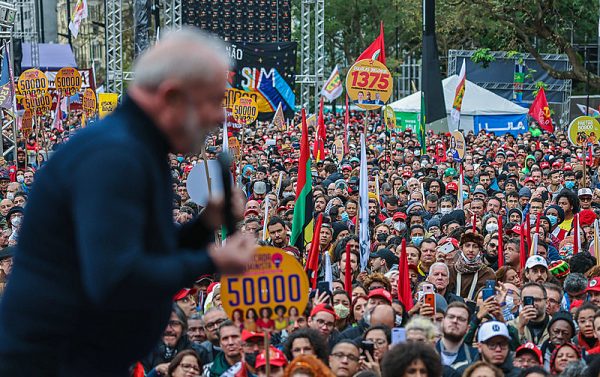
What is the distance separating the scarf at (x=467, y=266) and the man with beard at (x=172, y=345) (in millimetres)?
3436

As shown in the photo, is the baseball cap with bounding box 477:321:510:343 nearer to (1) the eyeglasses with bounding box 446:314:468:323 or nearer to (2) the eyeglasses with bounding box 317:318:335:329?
(1) the eyeglasses with bounding box 446:314:468:323

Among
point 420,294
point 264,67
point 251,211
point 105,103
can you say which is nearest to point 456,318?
point 420,294

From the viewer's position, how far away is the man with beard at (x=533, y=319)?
838 cm

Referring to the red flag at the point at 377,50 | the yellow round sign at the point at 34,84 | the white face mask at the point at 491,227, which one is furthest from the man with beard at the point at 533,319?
the yellow round sign at the point at 34,84

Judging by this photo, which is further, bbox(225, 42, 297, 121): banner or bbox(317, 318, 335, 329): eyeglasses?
bbox(225, 42, 297, 121): banner

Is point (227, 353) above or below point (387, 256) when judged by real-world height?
→ above

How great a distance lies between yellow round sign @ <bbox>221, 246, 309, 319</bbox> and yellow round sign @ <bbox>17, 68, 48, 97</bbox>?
1845cm

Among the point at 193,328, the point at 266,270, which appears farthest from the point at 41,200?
the point at 193,328

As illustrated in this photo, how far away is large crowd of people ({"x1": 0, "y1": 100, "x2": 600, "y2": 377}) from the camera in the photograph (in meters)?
6.88

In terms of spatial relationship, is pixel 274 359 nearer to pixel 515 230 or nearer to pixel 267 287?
pixel 267 287

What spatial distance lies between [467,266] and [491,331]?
341 cm

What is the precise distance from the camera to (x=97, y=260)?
2592mm

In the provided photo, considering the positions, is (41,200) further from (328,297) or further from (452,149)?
(452,149)

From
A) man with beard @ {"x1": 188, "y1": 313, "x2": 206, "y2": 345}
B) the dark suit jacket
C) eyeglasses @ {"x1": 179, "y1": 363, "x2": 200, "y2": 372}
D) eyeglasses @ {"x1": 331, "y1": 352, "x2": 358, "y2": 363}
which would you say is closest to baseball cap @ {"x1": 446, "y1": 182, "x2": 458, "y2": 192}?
man with beard @ {"x1": 188, "y1": 313, "x2": 206, "y2": 345}
